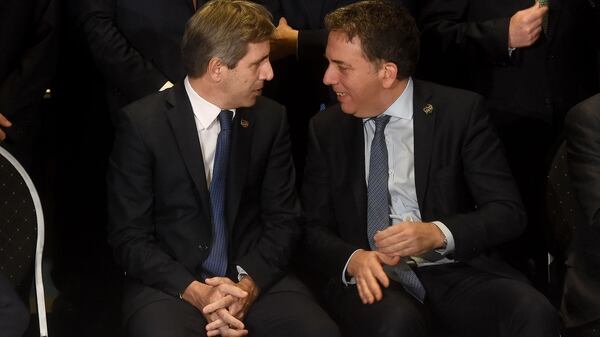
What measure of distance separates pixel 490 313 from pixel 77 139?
198 cm

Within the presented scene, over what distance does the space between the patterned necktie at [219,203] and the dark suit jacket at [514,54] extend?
1100mm

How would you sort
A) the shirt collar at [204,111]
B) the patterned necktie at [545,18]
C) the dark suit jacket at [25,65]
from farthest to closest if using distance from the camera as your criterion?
1. the patterned necktie at [545,18]
2. the dark suit jacket at [25,65]
3. the shirt collar at [204,111]

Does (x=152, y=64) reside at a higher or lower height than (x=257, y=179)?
higher

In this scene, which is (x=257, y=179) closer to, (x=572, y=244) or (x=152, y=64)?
(x=152, y=64)

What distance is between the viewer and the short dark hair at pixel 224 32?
406 centimetres

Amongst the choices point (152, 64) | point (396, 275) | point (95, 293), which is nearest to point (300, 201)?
point (396, 275)

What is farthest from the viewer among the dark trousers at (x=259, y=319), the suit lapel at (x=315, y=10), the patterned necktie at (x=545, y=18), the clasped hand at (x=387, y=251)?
the suit lapel at (x=315, y=10)

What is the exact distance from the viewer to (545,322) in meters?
3.84

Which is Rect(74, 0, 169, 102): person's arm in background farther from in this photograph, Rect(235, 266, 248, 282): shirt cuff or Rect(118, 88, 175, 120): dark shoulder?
Rect(235, 266, 248, 282): shirt cuff

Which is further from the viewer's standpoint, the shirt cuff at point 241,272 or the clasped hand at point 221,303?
the shirt cuff at point 241,272

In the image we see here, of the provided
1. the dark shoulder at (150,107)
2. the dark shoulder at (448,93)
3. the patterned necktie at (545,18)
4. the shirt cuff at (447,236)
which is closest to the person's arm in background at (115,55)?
the dark shoulder at (150,107)

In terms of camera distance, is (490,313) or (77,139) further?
(77,139)

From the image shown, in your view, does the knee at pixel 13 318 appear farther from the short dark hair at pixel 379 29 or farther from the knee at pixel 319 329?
the short dark hair at pixel 379 29

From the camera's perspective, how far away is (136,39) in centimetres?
461
